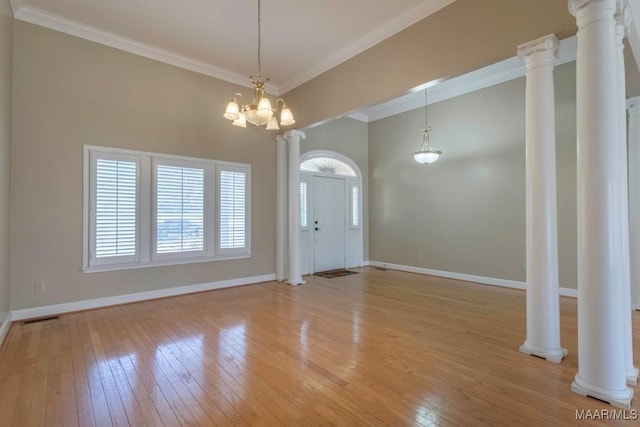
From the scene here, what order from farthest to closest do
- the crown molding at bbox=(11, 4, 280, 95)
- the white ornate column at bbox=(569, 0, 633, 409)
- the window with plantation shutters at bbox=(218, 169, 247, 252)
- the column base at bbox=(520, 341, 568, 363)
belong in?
the window with plantation shutters at bbox=(218, 169, 247, 252)
the crown molding at bbox=(11, 4, 280, 95)
the column base at bbox=(520, 341, 568, 363)
the white ornate column at bbox=(569, 0, 633, 409)

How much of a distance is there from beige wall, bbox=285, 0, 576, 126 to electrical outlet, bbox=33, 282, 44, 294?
15.0ft

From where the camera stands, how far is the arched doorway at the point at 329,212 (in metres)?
6.92

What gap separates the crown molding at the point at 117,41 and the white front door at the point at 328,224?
9.09ft

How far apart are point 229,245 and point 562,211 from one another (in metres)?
5.58

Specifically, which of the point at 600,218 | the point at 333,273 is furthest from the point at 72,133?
the point at 600,218

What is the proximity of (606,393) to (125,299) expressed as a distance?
5.40m

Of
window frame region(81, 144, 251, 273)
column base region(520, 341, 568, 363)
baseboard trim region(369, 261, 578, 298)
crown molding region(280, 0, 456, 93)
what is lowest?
column base region(520, 341, 568, 363)

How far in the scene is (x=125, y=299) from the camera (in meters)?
4.52

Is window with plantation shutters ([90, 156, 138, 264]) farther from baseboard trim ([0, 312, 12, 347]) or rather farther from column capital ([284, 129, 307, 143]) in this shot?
column capital ([284, 129, 307, 143])

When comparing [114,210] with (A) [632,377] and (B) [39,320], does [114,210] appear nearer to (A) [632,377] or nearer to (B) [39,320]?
(B) [39,320]

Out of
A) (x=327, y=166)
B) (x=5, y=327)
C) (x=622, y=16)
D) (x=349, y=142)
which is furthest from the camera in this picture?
(x=349, y=142)

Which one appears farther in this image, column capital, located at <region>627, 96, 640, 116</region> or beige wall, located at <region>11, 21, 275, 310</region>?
column capital, located at <region>627, 96, 640, 116</region>

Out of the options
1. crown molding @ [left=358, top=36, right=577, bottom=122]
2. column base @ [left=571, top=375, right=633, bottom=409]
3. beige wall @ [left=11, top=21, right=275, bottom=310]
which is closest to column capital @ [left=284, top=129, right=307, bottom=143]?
crown molding @ [left=358, top=36, right=577, bottom=122]

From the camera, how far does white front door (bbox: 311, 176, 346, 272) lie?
711 cm
